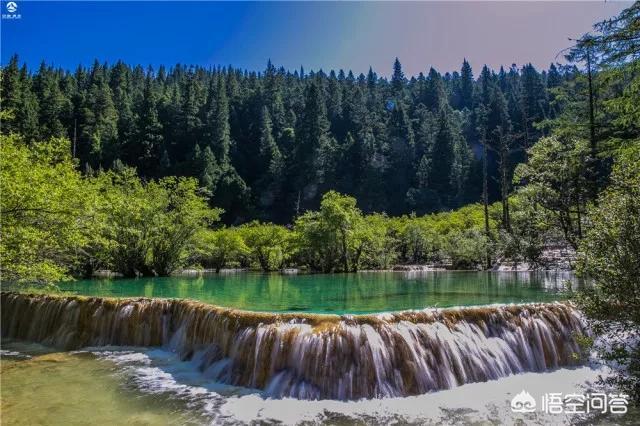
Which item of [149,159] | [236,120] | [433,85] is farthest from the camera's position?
[433,85]

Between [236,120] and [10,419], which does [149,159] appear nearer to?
[236,120]

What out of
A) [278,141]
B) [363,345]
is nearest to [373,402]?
[363,345]

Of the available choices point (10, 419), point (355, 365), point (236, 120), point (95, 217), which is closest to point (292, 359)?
point (355, 365)

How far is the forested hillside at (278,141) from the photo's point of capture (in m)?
79.9

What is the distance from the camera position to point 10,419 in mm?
7344

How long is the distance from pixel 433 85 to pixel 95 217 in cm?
11209

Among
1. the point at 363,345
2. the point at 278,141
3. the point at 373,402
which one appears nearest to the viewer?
the point at 373,402

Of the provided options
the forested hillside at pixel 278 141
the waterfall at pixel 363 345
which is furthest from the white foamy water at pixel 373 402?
the forested hillside at pixel 278 141

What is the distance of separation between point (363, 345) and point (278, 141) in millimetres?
89242

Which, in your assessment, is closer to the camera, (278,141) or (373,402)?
(373,402)

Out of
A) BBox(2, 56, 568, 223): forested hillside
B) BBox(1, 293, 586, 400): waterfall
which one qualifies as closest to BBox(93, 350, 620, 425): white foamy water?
BBox(1, 293, 586, 400): waterfall

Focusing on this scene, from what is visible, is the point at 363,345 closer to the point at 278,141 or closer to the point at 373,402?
the point at 373,402

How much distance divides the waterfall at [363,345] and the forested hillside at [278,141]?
67.1 meters

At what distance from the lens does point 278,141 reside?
96188 mm
